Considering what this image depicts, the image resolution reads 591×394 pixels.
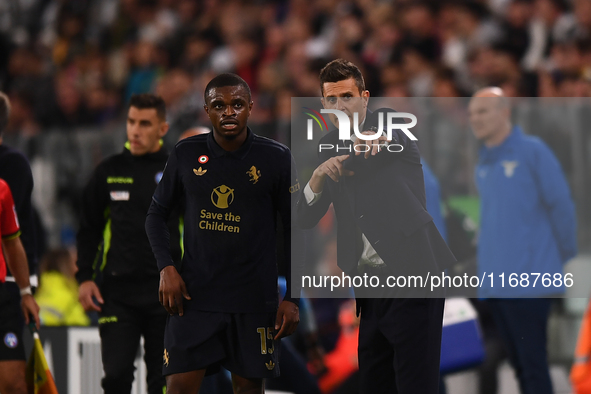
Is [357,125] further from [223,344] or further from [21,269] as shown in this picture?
[21,269]

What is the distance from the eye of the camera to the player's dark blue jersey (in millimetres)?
3668

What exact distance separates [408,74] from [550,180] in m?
3.46

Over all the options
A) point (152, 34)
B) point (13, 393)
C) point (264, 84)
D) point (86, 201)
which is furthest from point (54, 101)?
point (13, 393)

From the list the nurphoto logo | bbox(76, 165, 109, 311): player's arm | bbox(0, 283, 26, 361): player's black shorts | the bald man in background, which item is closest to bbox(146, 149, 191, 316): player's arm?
the nurphoto logo

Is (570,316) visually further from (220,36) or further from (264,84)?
(220,36)

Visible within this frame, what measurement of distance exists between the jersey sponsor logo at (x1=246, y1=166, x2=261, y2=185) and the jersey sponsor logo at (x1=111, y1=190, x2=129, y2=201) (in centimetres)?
147

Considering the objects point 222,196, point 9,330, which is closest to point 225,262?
point 222,196

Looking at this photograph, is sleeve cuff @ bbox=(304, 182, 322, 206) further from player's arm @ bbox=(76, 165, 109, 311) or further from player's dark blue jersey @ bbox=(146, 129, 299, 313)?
player's arm @ bbox=(76, 165, 109, 311)

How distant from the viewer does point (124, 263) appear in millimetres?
4875

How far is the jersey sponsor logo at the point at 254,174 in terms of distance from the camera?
12.2ft

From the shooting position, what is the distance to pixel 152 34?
11.5 m

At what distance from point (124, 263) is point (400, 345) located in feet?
6.23

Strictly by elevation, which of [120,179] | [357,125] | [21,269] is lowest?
[21,269]

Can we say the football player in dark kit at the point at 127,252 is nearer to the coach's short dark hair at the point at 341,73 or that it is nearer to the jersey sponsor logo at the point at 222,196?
the jersey sponsor logo at the point at 222,196
